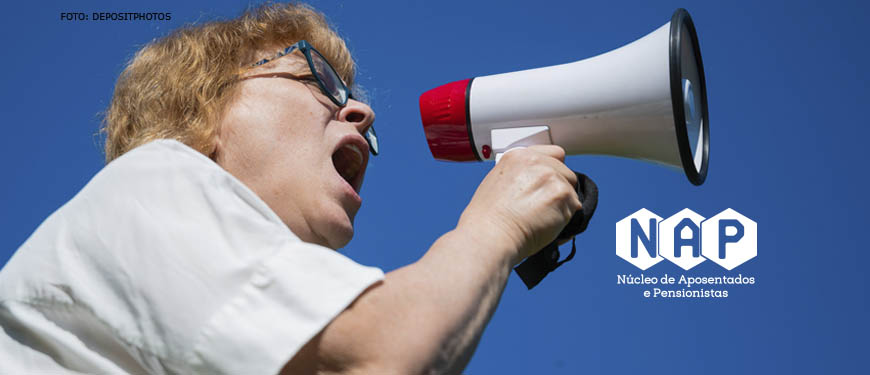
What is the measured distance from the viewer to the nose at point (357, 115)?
203 centimetres

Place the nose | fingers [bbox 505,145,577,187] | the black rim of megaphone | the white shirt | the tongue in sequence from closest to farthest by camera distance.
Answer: the white shirt
fingers [bbox 505,145,577,187]
the black rim of megaphone
the nose
the tongue

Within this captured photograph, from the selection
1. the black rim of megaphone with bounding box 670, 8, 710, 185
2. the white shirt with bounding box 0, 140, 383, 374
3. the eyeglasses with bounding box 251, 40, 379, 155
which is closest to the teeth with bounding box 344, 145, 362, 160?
the eyeglasses with bounding box 251, 40, 379, 155

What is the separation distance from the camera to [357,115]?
81.7 inches

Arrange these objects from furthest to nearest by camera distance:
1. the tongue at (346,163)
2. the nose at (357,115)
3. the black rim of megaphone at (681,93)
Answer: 1. the tongue at (346,163)
2. the nose at (357,115)
3. the black rim of megaphone at (681,93)

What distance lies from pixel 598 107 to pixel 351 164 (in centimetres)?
82

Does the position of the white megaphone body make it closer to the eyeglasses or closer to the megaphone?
the megaphone

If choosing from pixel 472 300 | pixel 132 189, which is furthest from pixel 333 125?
pixel 472 300

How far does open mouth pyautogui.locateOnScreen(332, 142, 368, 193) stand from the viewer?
6.98 feet

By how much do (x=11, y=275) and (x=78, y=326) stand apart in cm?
18

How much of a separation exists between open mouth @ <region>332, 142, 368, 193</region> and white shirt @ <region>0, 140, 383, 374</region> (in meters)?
0.92

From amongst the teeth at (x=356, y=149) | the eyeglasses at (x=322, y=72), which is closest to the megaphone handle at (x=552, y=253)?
the teeth at (x=356, y=149)

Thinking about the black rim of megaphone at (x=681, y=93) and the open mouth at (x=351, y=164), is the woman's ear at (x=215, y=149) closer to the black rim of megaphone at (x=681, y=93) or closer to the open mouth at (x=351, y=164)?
the open mouth at (x=351, y=164)

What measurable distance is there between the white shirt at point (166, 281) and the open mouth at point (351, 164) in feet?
3.03

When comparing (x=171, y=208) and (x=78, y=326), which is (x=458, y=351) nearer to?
(x=171, y=208)
